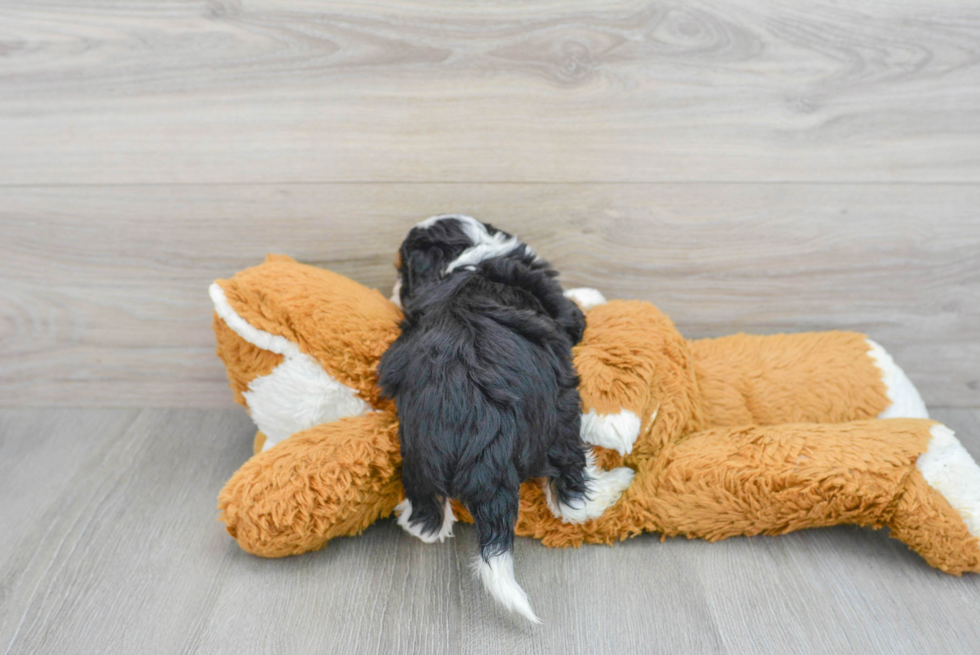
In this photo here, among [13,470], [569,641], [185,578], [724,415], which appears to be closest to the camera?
[569,641]

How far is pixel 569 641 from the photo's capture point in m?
0.71

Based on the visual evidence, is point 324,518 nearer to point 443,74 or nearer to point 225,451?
point 225,451

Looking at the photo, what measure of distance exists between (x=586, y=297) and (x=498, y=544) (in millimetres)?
411

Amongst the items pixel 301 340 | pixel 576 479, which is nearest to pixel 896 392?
pixel 576 479

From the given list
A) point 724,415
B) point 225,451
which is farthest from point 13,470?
point 724,415

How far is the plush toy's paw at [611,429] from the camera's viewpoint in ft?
2.62

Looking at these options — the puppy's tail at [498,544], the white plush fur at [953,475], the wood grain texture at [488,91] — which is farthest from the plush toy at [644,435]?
the wood grain texture at [488,91]

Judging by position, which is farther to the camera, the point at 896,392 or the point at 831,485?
the point at 896,392

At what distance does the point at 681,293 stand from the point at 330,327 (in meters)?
0.58

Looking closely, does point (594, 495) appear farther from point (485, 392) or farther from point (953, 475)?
point (953, 475)

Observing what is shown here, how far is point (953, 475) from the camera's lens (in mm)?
787

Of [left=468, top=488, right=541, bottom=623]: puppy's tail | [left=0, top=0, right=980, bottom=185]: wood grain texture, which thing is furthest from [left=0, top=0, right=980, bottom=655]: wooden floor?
[left=468, top=488, right=541, bottom=623]: puppy's tail

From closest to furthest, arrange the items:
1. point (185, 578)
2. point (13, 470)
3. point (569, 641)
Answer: point (569, 641)
point (185, 578)
point (13, 470)

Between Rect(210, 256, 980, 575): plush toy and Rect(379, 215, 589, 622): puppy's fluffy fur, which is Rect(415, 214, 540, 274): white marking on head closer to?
Rect(379, 215, 589, 622): puppy's fluffy fur
